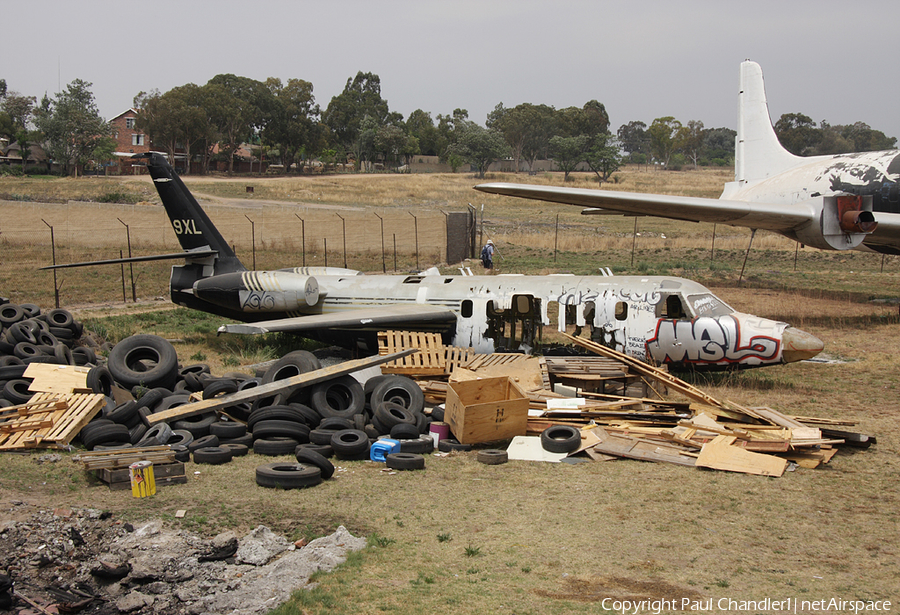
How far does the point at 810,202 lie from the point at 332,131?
384 feet

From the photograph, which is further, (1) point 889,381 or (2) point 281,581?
(1) point 889,381

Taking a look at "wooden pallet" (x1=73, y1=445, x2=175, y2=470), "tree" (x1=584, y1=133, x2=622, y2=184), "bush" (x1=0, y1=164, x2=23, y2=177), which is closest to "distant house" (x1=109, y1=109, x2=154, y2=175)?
"bush" (x1=0, y1=164, x2=23, y2=177)

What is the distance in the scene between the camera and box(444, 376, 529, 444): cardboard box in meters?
12.6

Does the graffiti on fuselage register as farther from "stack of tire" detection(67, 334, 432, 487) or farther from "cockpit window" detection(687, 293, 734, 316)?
"stack of tire" detection(67, 334, 432, 487)

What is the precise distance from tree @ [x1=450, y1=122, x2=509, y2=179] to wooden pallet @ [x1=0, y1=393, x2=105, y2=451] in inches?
4295

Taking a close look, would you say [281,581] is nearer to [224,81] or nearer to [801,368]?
[801,368]

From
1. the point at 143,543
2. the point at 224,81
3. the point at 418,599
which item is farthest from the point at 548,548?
the point at 224,81

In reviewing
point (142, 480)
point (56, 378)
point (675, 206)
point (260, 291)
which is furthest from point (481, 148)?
point (142, 480)

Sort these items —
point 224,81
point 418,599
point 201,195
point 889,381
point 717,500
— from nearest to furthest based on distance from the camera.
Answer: point 418,599 < point 717,500 < point 889,381 < point 201,195 < point 224,81

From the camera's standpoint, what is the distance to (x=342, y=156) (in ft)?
421

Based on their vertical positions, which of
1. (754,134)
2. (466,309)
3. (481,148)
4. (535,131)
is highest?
(535,131)

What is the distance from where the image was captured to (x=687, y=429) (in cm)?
1252

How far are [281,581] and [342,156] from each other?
412ft

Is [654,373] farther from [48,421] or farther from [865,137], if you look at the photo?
[865,137]
